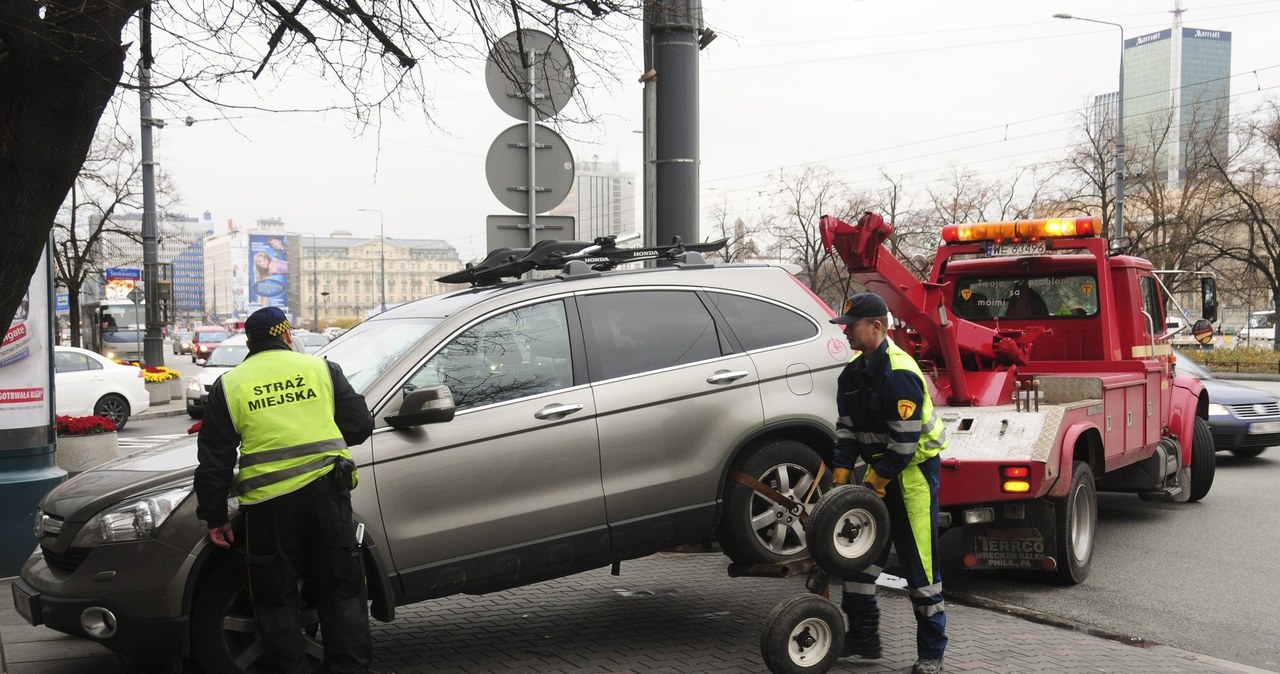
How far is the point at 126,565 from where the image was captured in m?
4.61

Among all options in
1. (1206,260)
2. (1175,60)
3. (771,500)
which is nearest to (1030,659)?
(771,500)

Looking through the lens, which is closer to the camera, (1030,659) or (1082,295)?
(1030,659)

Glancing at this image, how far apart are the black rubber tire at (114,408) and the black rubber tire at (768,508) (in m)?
16.7

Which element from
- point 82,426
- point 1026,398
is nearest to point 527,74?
point 1026,398

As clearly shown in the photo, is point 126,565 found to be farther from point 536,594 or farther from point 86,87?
point 536,594

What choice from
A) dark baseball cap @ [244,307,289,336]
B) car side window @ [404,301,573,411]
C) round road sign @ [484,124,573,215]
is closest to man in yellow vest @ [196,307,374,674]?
dark baseball cap @ [244,307,289,336]

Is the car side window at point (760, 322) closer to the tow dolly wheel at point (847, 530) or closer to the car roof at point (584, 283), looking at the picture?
the car roof at point (584, 283)

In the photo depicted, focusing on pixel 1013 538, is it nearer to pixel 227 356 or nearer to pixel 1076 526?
pixel 1076 526

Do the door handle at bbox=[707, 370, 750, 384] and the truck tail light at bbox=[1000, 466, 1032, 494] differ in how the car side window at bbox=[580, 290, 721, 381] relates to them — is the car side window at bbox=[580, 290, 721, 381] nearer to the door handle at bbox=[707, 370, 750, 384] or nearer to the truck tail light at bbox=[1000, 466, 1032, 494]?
the door handle at bbox=[707, 370, 750, 384]

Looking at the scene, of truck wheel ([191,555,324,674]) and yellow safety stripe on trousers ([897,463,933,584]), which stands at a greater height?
yellow safety stripe on trousers ([897,463,933,584])

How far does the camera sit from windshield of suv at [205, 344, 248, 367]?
21.0 m

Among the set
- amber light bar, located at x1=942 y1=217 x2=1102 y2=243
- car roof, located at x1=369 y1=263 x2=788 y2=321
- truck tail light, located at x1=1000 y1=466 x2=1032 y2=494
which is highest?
amber light bar, located at x1=942 y1=217 x2=1102 y2=243

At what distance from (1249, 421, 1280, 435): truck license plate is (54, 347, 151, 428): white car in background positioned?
1739cm

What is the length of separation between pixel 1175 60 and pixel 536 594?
189m
